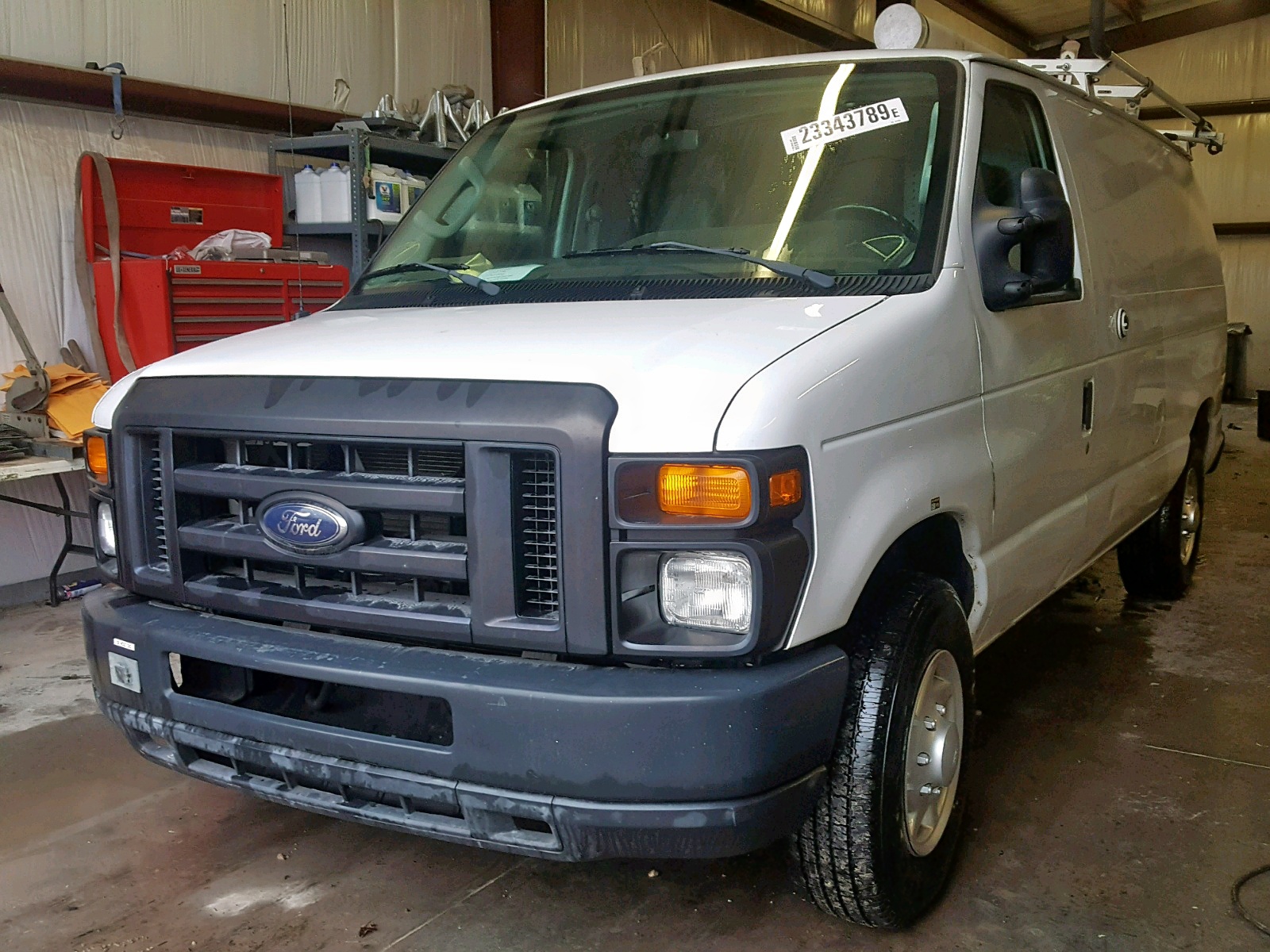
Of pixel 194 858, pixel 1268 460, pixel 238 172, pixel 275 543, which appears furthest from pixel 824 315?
pixel 1268 460

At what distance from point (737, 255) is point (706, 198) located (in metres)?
0.33

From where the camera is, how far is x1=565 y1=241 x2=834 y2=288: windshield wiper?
8.71 feet

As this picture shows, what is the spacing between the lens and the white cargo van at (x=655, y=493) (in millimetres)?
2098

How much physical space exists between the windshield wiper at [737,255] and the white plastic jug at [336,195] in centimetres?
385

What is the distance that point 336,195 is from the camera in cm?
654

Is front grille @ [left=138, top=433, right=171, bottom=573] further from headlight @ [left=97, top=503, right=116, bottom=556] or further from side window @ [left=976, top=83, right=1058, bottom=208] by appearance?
side window @ [left=976, top=83, right=1058, bottom=208]

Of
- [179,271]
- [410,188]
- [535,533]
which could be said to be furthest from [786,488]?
[410,188]

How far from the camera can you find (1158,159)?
4867 mm

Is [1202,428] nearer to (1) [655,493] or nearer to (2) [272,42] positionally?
(1) [655,493]

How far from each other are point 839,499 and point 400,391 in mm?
895

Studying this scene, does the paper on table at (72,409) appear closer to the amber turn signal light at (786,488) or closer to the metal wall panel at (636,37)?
the amber turn signal light at (786,488)

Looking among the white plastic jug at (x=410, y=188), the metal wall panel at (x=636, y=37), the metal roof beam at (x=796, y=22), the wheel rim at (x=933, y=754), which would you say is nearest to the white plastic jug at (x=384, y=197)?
the white plastic jug at (x=410, y=188)

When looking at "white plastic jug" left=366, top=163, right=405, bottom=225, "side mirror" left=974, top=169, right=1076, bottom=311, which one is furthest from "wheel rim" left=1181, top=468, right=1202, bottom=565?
"white plastic jug" left=366, top=163, right=405, bottom=225

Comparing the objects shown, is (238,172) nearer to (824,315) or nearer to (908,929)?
(824,315)
